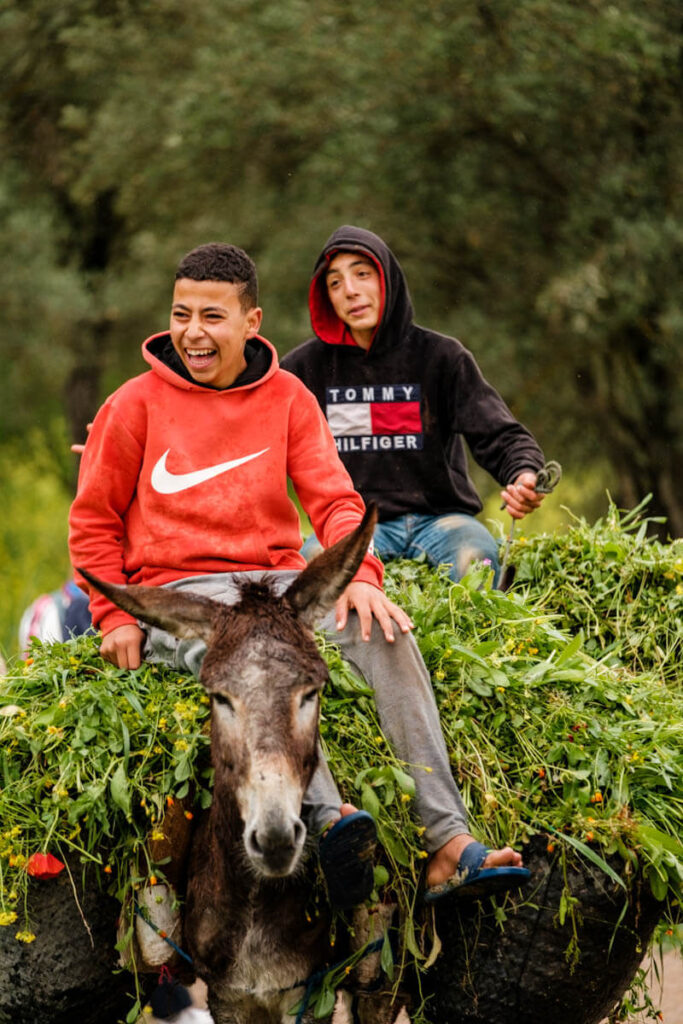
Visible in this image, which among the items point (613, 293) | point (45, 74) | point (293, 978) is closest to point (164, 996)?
point (293, 978)

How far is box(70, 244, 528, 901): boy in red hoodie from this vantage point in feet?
14.2

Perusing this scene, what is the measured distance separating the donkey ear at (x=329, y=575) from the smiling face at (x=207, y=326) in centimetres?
118

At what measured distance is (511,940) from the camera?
404 cm

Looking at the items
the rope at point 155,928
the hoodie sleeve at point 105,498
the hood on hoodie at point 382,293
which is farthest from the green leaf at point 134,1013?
the hood on hoodie at point 382,293

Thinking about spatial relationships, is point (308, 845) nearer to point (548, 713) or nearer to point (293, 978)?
point (293, 978)

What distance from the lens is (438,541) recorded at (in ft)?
19.1

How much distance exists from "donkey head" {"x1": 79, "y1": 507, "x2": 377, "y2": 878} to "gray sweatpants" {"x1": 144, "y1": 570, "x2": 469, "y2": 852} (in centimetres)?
23

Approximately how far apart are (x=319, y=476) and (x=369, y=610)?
719 millimetres

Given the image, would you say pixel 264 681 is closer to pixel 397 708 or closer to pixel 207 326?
pixel 397 708

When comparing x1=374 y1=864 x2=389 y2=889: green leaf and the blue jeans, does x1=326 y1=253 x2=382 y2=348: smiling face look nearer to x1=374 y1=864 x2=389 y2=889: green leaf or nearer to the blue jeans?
the blue jeans

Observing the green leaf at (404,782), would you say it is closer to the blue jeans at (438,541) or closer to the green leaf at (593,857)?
the green leaf at (593,857)

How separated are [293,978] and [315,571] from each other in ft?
4.53

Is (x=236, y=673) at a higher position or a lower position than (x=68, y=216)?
higher

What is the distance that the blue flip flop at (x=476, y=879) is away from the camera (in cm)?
380
